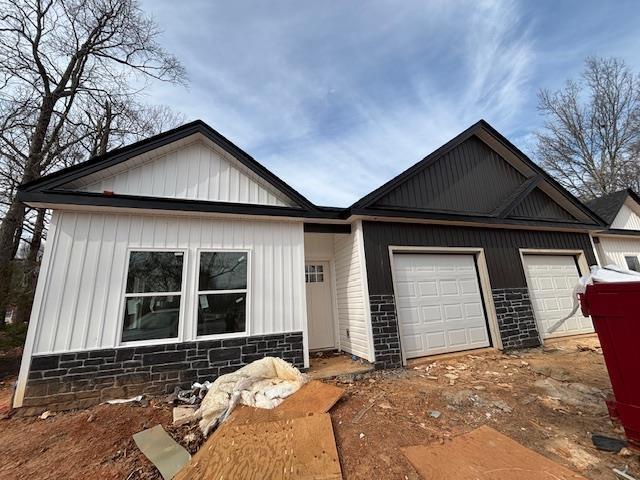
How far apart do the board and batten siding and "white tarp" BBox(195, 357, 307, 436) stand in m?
0.91

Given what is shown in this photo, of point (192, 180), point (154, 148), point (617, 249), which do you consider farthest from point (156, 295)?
point (617, 249)

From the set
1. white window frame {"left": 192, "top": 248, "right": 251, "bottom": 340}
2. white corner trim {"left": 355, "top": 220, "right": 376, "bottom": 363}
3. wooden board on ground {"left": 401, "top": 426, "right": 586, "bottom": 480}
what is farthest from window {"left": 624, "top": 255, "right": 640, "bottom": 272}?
white window frame {"left": 192, "top": 248, "right": 251, "bottom": 340}

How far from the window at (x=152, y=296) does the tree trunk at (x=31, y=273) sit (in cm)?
445

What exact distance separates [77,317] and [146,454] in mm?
2676

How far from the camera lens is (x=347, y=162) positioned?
11.0m

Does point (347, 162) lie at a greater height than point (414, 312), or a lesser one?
greater

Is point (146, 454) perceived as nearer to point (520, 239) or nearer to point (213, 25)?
point (213, 25)

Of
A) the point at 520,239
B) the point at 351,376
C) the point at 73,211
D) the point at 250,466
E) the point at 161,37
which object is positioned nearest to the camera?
the point at 250,466

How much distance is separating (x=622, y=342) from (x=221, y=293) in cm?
545

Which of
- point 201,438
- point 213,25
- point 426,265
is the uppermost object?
point 213,25

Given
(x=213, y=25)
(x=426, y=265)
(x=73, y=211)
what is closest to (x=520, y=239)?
(x=426, y=265)

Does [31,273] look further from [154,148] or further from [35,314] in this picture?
[154,148]

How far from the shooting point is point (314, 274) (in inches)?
276

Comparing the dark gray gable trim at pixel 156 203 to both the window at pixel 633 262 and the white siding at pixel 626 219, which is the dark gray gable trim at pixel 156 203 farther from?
the window at pixel 633 262
